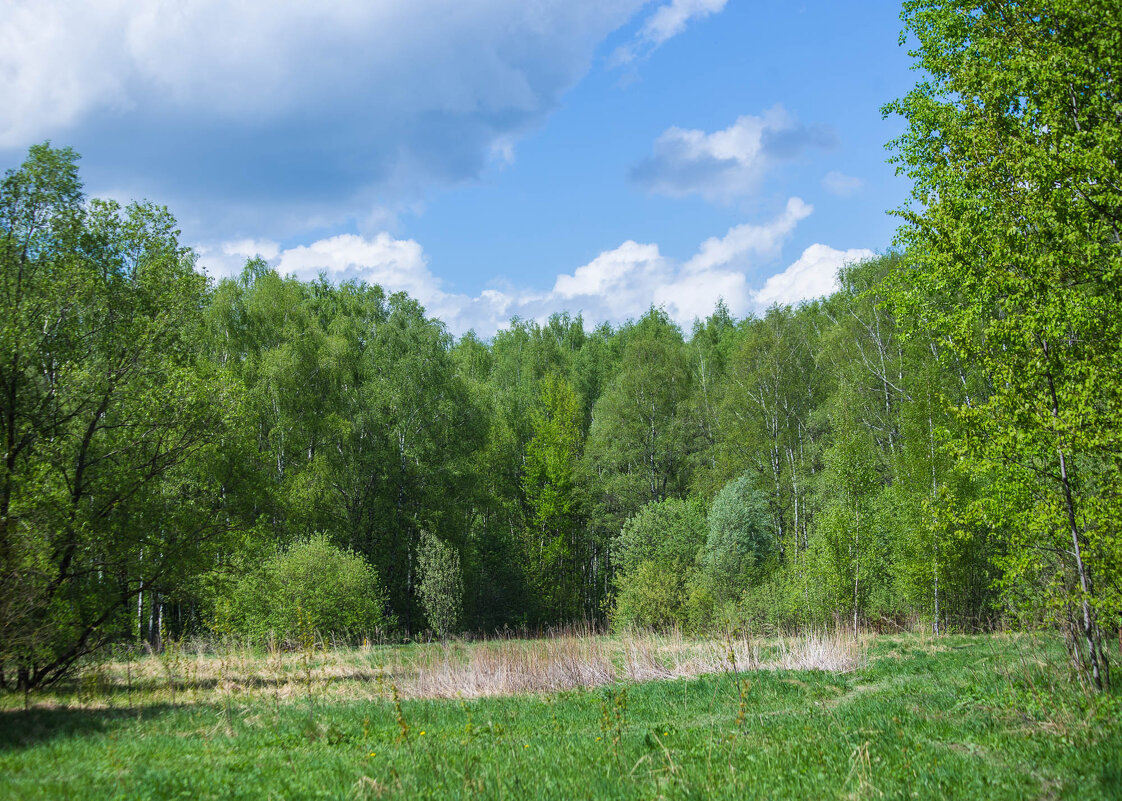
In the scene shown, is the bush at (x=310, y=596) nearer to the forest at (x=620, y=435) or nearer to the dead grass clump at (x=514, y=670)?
the forest at (x=620, y=435)

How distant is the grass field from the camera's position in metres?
5.46

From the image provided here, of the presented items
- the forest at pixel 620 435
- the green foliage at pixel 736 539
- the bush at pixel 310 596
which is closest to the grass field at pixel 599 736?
the forest at pixel 620 435

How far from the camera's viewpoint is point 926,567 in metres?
21.8

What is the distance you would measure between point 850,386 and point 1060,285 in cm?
2186

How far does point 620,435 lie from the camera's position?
38.2 metres

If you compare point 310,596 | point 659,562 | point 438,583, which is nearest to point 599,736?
point 310,596

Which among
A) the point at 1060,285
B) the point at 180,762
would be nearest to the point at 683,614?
the point at 1060,285

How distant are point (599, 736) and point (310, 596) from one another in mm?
18402

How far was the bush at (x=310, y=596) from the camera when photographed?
23.4 m

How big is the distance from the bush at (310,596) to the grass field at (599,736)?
9.93 metres

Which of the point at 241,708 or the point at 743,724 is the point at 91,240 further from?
the point at 743,724

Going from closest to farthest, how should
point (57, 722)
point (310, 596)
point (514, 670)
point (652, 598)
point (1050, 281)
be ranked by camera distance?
point (1050, 281), point (57, 722), point (514, 670), point (310, 596), point (652, 598)

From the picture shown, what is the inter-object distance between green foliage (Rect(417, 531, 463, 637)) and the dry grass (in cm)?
1413

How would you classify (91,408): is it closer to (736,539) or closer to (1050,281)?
(1050,281)
